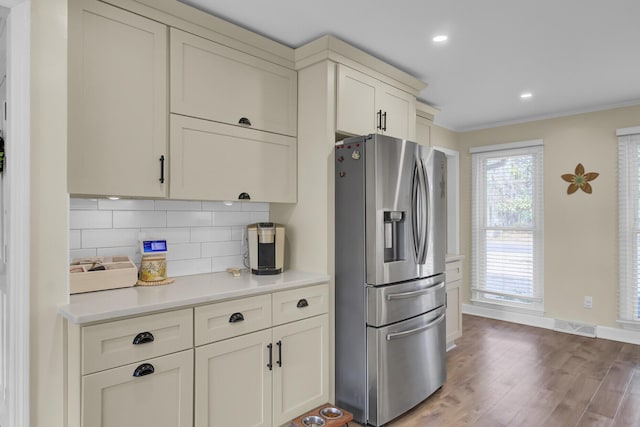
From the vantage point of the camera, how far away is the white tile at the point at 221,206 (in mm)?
2574

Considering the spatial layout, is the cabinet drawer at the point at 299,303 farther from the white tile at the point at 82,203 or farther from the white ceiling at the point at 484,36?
the white ceiling at the point at 484,36

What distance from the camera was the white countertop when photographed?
1560 mm

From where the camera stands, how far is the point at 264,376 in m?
2.11

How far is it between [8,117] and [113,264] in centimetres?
84

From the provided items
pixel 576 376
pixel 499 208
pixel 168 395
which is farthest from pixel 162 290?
pixel 499 208

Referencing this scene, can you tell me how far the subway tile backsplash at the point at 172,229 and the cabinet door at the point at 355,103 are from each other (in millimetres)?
878

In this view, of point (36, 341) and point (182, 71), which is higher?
point (182, 71)

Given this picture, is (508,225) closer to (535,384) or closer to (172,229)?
(535,384)

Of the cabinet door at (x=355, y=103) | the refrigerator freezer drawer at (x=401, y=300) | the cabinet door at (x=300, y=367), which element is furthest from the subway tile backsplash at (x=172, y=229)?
the refrigerator freezer drawer at (x=401, y=300)

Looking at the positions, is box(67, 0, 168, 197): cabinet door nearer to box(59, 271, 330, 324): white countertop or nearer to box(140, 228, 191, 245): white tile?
box(140, 228, 191, 245): white tile

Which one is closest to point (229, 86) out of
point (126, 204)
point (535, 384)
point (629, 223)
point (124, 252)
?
point (126, 204)

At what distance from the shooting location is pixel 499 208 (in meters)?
4.94

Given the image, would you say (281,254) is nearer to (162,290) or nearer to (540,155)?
(162,290)

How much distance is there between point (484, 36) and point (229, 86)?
1.67m
